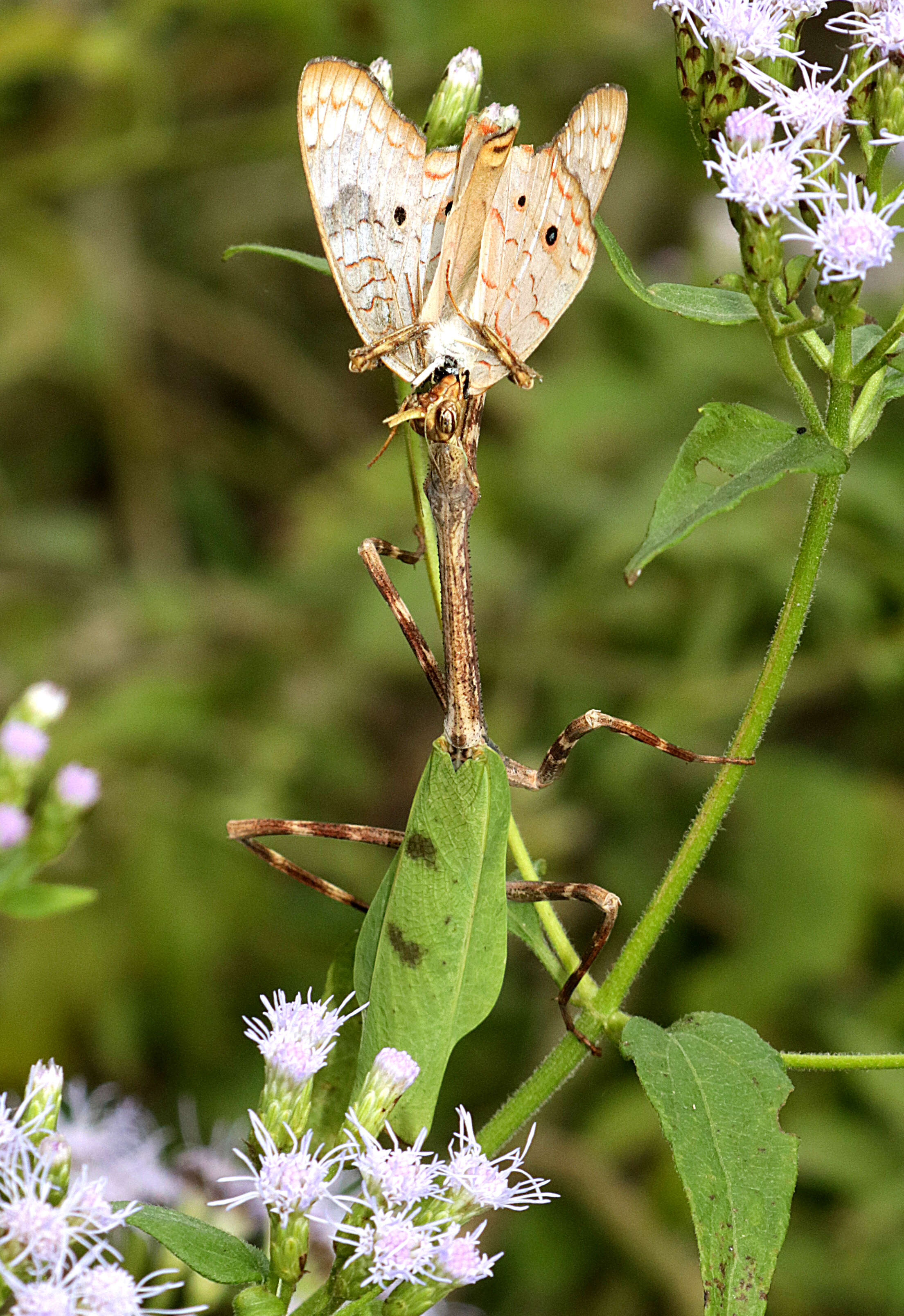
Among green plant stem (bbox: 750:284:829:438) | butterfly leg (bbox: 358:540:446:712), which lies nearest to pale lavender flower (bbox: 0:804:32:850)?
butterfly leg (bbox: 358:540:446:712)

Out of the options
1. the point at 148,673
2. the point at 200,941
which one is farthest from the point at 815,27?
the point at 200,941

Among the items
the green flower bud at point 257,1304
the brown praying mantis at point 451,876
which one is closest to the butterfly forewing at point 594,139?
the brown praying mantis at point 451,876

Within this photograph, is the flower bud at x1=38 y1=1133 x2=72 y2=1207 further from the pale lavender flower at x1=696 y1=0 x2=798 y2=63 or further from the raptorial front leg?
the pale lavender flower at x1=696 y1=0 x2=798 y2=63

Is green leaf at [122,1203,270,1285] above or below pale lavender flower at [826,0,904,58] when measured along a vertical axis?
below

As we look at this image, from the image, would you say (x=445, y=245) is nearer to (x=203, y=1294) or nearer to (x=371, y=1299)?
(x=371, y=1299)

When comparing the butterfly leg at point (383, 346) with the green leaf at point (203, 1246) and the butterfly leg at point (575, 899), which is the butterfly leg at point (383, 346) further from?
the green leaf at point (203, 1246)

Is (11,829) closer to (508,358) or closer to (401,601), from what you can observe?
(401,601)
